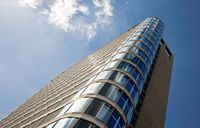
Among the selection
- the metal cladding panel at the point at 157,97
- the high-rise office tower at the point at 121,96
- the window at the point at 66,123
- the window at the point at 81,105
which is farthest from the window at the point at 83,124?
the metal cladding panel at the point at 157,97

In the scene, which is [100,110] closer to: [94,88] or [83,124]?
[83,124]

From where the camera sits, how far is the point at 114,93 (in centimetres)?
2523

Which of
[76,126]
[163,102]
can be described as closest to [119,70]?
[76,126]

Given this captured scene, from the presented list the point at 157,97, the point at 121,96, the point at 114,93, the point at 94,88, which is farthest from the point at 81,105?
the point at 157,97

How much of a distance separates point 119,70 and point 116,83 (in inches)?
112

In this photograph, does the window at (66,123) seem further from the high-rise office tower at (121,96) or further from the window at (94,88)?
the window at (94,88)

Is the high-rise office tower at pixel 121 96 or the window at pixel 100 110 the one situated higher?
the high-rise office tower at pixel 121 96

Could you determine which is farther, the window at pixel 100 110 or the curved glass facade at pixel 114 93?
the curved glass facade at pixel 114 93

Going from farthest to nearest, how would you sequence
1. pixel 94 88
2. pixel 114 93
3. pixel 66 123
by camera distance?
pixel 94 88 < pixel 114 93 < pixel 66 123

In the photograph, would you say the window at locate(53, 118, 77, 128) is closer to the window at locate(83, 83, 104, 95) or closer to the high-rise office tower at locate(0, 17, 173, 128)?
the high-rise office tower at locate(0, 17, 173, 128)

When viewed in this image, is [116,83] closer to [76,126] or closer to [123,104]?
[123,104]

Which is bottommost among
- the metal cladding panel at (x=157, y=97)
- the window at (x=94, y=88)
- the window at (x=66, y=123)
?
→ the window at (x=66, y=123)

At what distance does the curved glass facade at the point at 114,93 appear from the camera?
2219cm

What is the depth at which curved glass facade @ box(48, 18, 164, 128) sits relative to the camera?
72.8ft
